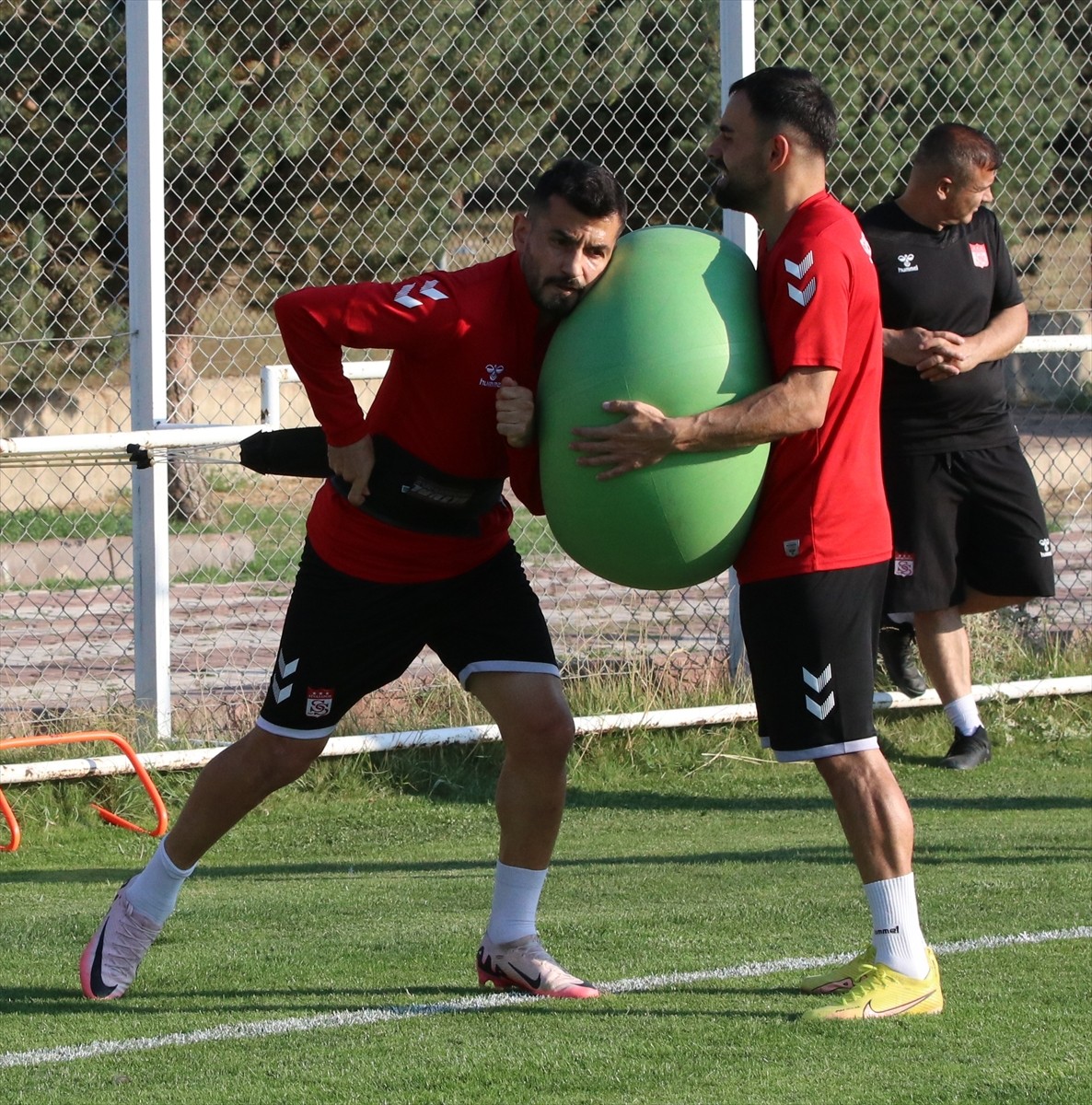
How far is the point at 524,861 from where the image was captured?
443 centimetres

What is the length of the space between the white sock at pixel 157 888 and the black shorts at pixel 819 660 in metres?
1.64

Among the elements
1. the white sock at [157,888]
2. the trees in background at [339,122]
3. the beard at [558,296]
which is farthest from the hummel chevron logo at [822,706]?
the trees in background at [339,122]

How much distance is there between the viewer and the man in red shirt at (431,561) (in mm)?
4062

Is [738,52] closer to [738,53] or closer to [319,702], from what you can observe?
[738,53]

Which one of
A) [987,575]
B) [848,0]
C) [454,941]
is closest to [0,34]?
[848,0]

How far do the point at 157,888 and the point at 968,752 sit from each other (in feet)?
14.0

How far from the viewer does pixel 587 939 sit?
4777 millimetres

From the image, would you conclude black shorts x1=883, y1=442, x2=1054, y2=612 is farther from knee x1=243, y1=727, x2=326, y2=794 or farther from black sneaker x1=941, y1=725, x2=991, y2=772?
knee x1=243, y1=727, x2=326, y2=794

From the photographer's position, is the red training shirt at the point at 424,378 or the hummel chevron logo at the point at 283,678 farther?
the hummel chevron logo at the point at 283,678

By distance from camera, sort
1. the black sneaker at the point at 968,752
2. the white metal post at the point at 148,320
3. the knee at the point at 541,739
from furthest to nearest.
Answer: the black sneaker at the point at 968,752 → the white metal post at the point at 148,320 → the knee at the point at 541,739

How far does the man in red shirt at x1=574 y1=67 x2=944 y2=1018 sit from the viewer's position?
12.8ft

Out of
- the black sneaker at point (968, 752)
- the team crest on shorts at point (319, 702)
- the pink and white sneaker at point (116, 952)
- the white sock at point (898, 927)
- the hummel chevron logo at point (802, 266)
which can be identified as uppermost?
the hummel chevron logo at point (802, 266)

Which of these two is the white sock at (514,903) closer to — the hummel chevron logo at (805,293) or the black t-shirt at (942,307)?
the hummel chevron logo at (805,293)

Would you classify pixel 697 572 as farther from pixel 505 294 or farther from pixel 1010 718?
pixel 1010 718
